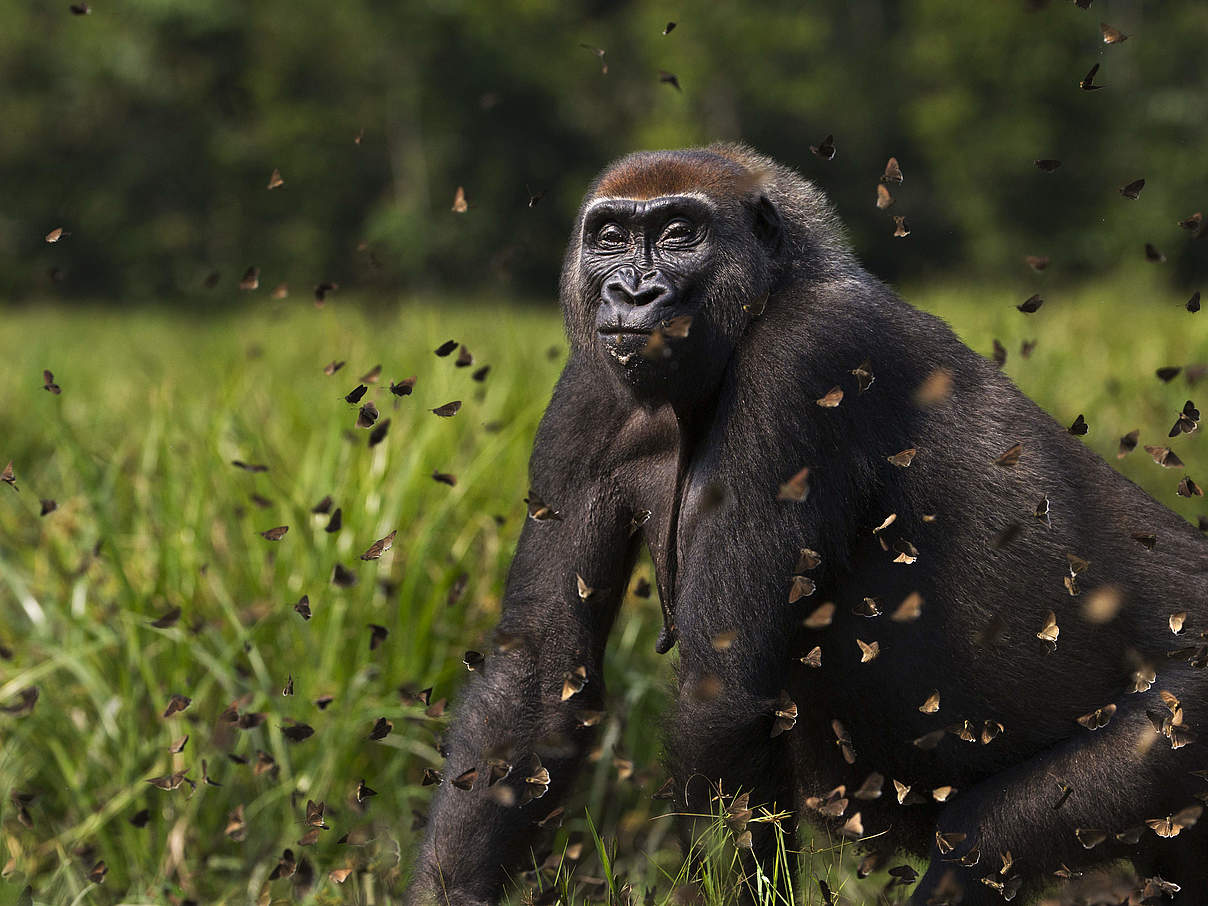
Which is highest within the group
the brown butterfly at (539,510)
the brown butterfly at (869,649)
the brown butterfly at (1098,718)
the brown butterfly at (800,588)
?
the brown butterfly at (539,510)

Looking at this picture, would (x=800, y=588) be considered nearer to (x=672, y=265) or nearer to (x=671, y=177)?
(x=672, y=265)

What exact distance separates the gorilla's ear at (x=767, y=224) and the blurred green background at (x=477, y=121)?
27.3 m

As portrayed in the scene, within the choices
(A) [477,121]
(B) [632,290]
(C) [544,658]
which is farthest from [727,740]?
(A) [477,121]

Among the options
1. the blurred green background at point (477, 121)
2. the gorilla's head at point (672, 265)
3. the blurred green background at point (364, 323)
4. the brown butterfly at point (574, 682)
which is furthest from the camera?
the blurred green background at point (477, 121)

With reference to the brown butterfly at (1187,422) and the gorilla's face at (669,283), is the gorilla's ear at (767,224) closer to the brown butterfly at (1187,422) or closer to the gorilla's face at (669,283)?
the gorilla's face at (669,283)

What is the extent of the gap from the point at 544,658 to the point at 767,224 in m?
1.25

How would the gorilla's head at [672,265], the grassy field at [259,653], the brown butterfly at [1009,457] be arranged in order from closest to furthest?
the brown butterfly at [1009,457]
the gorilla's head at [672,265]
the grassy field at [259,653]

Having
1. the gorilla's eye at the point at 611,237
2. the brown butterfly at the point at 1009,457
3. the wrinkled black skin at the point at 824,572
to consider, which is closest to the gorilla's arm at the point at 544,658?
the wrinkled black skin at the point at 824,572

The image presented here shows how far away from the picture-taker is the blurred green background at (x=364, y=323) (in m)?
4.46

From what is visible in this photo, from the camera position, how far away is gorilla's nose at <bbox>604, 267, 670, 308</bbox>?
122 inches

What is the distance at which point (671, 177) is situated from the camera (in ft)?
10.9

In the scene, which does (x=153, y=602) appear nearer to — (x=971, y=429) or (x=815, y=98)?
(x=971, y=429)

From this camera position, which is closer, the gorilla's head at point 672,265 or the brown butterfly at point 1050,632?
the brown butterfly at point 1050,632

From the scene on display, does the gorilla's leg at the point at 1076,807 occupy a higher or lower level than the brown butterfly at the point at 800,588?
lower
